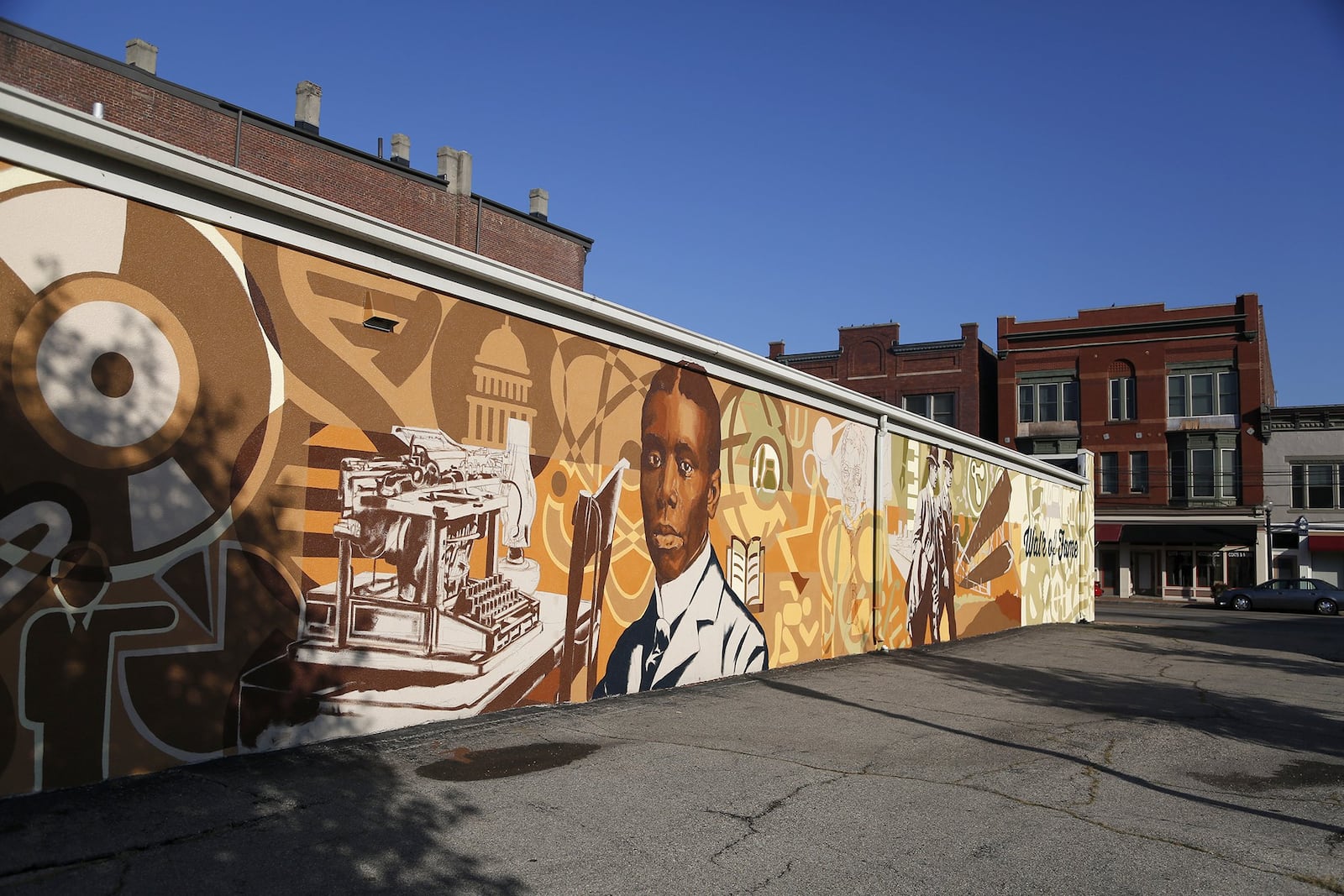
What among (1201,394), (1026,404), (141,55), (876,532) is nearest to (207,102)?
(141,55)

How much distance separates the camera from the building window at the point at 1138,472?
46.0 m

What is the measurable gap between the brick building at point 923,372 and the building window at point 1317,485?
13.7 m

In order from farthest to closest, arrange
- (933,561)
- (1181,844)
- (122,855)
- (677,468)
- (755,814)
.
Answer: (933,561) < (677,468) < (755,814) < (1181,844) < (122,855)

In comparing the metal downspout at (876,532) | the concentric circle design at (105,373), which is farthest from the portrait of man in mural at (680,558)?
the concentric circle design at (105,373)

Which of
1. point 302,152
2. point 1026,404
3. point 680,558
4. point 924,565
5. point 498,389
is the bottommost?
point 924,565

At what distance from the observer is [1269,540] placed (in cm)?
4319

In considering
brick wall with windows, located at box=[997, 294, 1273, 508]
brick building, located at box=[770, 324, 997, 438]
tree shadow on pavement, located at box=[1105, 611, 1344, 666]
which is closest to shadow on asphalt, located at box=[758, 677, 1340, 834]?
tree shadow on pavement, located at box=[1105, 611, 1344, 666]

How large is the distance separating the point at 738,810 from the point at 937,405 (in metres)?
45.1

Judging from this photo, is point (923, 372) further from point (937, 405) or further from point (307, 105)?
point (307, 105)

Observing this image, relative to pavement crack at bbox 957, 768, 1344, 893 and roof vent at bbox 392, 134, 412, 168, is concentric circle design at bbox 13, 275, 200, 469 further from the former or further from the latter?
roof vent at bbox 392, 134, 412, 168

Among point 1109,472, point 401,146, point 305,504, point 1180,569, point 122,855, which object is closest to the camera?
point 122,855

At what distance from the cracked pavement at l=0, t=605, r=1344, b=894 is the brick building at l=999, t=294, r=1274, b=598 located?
39.1m

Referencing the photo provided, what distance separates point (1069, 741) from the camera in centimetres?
834

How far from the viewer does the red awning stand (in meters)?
45.5
